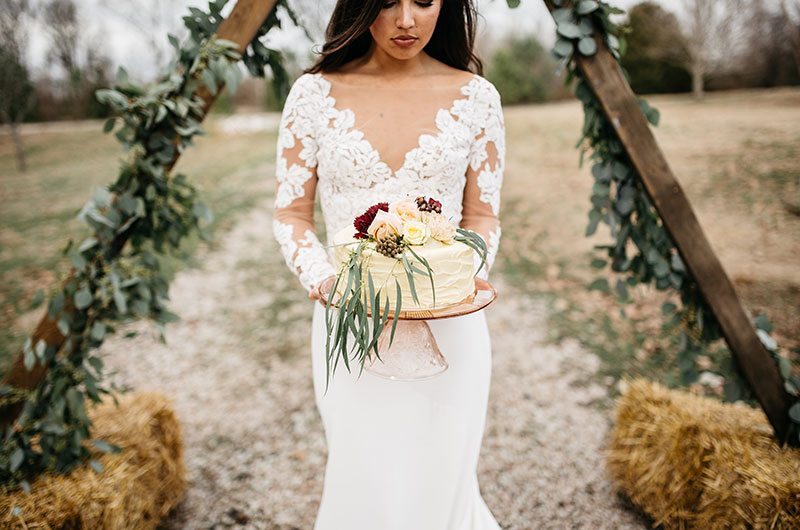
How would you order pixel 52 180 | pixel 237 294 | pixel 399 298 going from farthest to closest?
pixel 52 180
pixel 237 294
pixel 399 298

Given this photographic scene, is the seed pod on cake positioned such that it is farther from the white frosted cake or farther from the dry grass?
the dry grass

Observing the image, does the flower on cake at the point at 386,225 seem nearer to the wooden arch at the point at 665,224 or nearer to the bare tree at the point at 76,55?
the wooden arch at the point at 665,224

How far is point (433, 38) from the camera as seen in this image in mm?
2178

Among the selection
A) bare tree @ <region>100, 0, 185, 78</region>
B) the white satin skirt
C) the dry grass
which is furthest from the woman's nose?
bare tree @ <region>100, 0, 185, 78</region>

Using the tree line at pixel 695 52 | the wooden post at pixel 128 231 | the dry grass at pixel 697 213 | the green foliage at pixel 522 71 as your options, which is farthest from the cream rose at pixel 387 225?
the green foliage at pixel 522 71

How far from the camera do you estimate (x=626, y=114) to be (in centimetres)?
241

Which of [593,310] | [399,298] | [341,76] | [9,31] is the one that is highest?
[9,31]

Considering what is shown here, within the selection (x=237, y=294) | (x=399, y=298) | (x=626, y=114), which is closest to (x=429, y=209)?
(x=399, y=298)

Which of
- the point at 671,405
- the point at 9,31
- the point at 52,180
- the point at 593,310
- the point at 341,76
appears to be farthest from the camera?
the point at 9,31

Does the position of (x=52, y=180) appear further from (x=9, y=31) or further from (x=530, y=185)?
(x=530, y=185)

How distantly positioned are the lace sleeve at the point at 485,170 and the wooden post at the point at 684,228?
1.98 ft

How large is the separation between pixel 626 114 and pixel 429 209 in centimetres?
132

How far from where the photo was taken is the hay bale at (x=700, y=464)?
2.35 m

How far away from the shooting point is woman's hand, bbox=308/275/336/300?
5.66 feet
